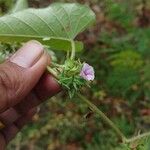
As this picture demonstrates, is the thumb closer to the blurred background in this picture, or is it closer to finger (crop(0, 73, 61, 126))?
finger (crop(0, 73, 61, 126))

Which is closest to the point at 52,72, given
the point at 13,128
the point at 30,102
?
the point at 30,102

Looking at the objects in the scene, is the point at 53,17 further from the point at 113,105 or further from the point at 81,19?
the point at 113,105

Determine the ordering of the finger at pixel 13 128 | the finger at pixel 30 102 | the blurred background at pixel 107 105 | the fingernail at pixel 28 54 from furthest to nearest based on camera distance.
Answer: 1. the blurred background at pixel 107 105
2. the finger at pixel 13 128
3. the finger at pixel 30 102
4. the fingernail at pixel 28 54

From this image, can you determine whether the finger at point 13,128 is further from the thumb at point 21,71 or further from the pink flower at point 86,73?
the pink flower at point 86,73

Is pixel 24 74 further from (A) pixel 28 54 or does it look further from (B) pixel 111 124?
(B) pixel 111 124

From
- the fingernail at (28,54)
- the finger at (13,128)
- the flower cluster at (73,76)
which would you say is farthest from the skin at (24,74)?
the finger at (13,128)

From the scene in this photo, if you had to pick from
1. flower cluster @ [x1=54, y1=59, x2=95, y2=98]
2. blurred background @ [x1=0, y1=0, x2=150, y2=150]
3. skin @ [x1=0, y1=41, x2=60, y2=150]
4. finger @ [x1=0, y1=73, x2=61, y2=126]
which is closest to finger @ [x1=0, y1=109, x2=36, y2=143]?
finger @ [x1=0, y1=73, x2=61, y2=126]
